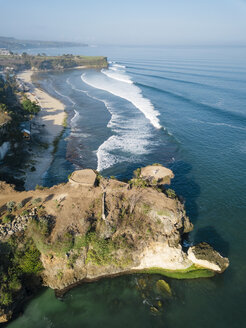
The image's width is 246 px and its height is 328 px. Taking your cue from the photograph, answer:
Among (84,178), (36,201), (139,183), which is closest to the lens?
(36,201)

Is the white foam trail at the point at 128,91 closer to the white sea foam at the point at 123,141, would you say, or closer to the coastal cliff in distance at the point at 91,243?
the white sea foam at the point at 123,141

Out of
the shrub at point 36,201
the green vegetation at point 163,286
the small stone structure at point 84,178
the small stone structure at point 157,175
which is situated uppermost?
the small stone structure at point 84,178

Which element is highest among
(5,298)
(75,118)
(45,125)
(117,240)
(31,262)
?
(75,118)

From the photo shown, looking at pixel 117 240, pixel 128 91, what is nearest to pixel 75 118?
pixel 128 91

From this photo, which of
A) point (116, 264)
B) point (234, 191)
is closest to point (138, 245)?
point (116, 264)

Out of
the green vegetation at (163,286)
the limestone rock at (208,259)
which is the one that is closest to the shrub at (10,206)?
the green vegetation at (163,286)

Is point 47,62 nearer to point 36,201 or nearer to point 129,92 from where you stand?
point 129,92
